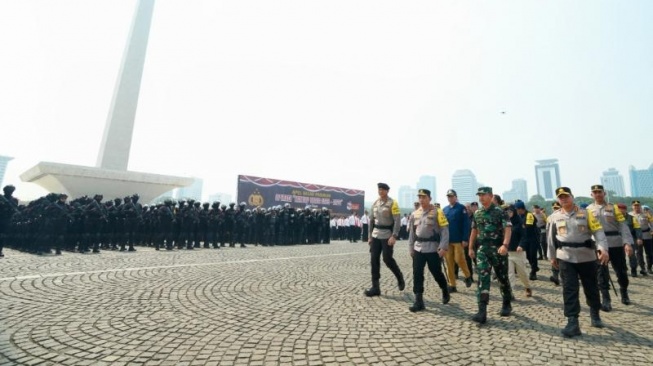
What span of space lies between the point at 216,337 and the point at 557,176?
227 meters

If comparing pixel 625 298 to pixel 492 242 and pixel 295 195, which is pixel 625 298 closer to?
pixel 492 242

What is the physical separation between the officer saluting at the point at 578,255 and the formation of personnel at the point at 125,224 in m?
12.9

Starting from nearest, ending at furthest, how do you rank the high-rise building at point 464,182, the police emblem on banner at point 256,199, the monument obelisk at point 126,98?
the police emblem on banner at point 256,199, the monument obelisk at point 126,98, the high-rise building at point 464,182

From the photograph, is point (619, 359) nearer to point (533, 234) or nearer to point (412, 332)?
point (412, 332)

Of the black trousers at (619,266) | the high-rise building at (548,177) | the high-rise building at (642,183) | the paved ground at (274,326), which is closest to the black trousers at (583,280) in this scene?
the paved ground at (274,326)

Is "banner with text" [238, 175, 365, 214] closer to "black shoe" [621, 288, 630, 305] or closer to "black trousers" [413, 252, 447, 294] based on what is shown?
"black trousers" [413, 252, 447, 294]

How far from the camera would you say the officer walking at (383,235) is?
5.84 meters

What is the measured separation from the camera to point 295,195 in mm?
31203

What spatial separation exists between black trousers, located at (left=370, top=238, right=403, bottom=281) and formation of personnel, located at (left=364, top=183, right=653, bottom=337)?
2 centimetres

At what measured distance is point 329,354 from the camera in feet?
10.3

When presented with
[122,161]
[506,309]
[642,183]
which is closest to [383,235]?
[506,309]

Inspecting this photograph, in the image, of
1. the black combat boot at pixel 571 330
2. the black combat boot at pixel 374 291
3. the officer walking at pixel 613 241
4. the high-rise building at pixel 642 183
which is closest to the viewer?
the black combat boot at pixel 571 330

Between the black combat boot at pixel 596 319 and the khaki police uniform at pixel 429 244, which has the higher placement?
the khaki police uniform at pixel 429 244

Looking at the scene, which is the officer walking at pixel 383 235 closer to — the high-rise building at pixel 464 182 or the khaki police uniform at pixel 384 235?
the khaki police uniform at pixel 384 235
